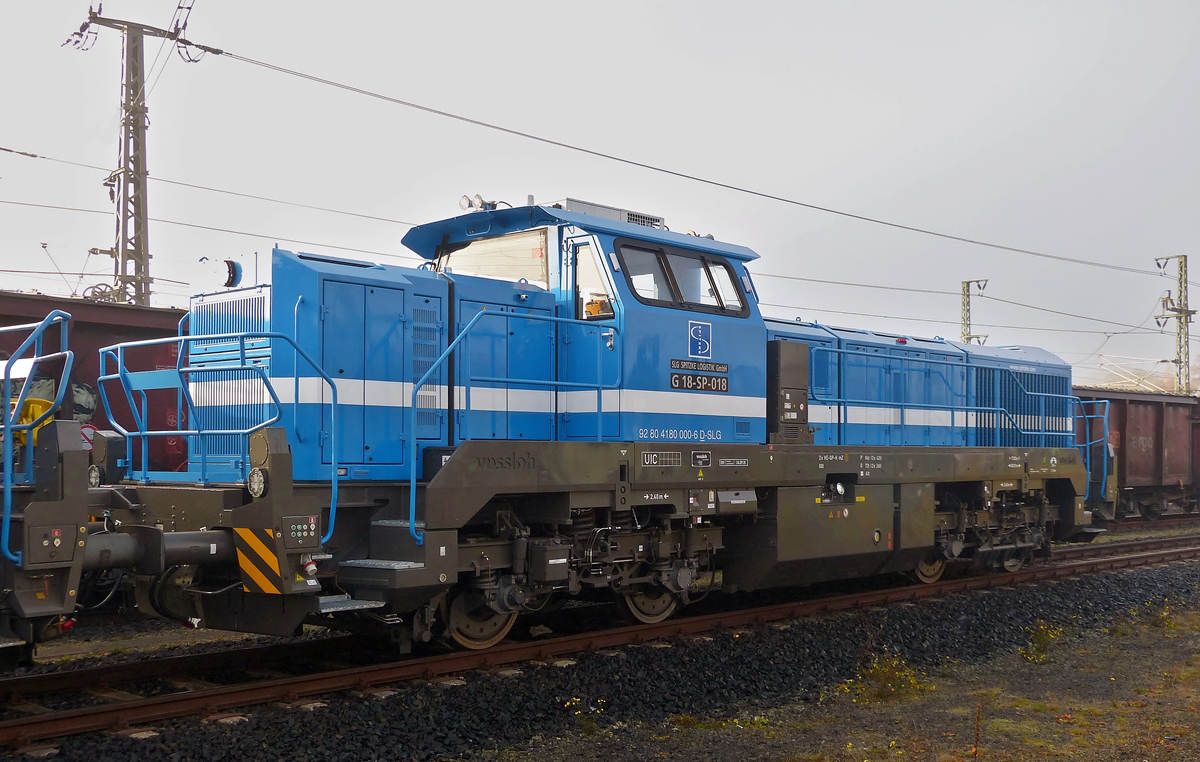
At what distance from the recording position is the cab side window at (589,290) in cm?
Answer: 777

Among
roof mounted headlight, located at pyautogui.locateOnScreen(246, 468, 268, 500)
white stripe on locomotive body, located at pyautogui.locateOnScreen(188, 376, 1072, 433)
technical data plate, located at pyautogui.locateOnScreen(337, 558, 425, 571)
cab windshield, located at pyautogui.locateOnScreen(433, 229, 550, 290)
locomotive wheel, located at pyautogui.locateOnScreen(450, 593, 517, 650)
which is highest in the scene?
cab windshield, located at pyautogui.locateOnScreen(433, 229, 550, 290)

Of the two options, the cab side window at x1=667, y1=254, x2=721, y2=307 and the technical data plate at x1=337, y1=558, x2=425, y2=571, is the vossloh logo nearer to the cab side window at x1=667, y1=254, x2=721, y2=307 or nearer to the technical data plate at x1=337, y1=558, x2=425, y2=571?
the technical data plate at x1=337, y1=558, x2=425, y2=571

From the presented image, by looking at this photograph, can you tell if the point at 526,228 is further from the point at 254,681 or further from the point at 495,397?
the point at 254,681

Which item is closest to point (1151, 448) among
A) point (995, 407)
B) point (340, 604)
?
point (995, 407)

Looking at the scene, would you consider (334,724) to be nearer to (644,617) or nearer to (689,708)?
(689,708)

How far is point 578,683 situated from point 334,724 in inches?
70.8

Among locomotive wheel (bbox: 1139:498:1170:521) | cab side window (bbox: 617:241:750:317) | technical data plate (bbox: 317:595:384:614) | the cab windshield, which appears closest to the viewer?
technical data plate (bbox: 317:595:384:614)

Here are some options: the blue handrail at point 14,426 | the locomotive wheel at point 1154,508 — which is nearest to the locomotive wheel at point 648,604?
the blue handrail at point 14,426

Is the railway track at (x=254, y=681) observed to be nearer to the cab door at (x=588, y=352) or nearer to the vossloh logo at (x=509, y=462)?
the vossloh logo at (x=509, y=462)

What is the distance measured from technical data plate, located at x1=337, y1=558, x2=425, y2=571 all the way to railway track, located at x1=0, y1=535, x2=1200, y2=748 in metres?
0.79

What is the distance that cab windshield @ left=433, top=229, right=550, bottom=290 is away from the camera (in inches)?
320

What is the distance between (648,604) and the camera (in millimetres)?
8797

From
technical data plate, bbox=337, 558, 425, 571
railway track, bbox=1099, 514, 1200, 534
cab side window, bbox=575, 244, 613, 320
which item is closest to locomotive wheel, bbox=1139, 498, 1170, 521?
railway track, bbox=1099, 514, 1200, 534

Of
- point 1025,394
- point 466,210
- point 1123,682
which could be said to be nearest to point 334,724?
point 466,210
